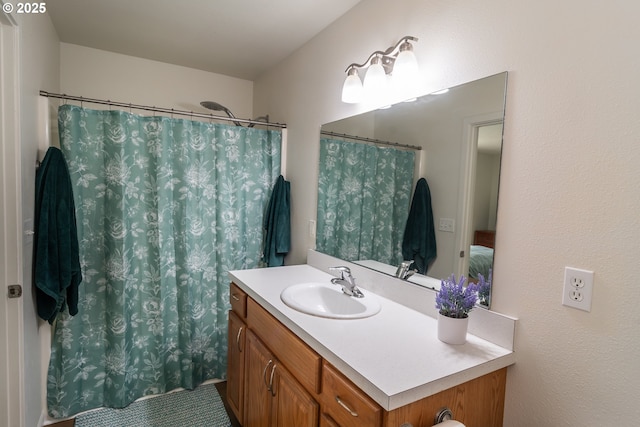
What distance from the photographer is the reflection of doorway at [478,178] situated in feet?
3.75

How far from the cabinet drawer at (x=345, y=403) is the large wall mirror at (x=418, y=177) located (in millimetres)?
592

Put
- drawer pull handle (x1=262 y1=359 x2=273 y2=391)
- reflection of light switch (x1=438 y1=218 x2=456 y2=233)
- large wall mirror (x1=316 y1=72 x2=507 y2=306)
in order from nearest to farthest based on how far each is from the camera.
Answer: large wall mirror (x1=316 y1=72 x2=507 y2=306)
reflection of light switch (x1=438 y1=218 x2=456 y2=233)
drawer pull handle (x1=262 y1=359 x2=273 y2=391)

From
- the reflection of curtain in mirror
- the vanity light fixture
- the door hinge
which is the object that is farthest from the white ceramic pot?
the door hinge

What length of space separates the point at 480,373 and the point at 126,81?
294cm

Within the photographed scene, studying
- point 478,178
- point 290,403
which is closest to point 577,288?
point 478,178

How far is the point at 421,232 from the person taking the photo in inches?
57.1

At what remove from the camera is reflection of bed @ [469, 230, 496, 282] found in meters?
1.16

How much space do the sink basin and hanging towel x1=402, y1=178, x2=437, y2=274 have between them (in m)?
0.27

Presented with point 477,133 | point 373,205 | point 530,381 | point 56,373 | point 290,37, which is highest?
point 290,37

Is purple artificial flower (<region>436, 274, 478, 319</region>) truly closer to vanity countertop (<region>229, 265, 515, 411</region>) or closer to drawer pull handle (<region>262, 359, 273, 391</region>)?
vanity countertop (<region>229, 265, 515, 411</region>)

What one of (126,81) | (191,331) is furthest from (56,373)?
(126,81)

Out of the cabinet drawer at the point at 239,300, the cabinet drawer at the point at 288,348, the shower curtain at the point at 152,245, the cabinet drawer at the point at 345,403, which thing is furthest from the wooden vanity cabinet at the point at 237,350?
the cabinet drawer at the point at 345,403

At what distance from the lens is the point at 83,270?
6.46 ft

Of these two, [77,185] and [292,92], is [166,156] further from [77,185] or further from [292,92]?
[292,92]
